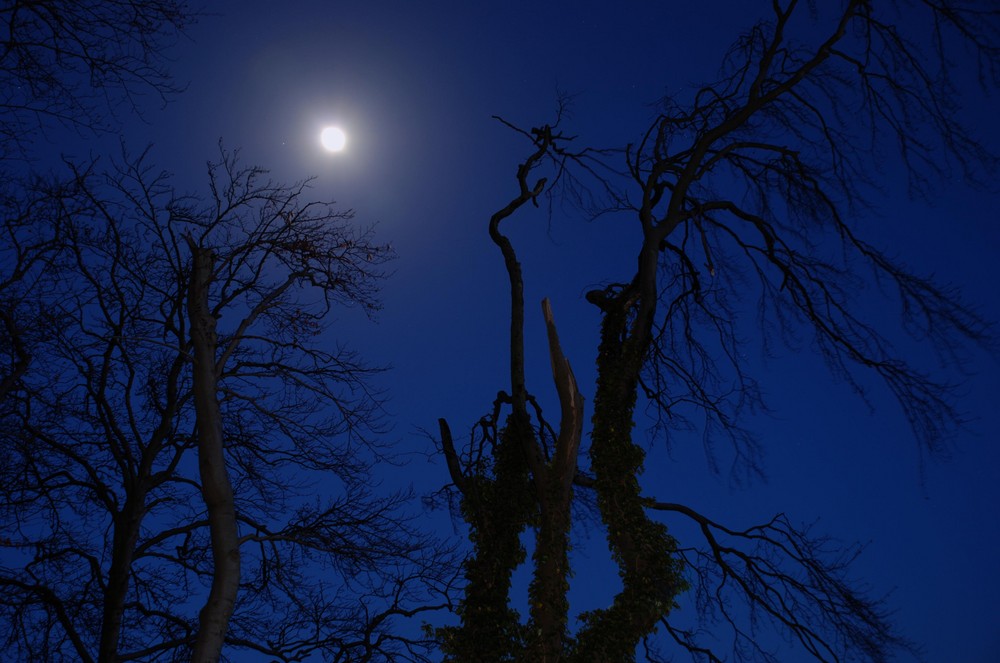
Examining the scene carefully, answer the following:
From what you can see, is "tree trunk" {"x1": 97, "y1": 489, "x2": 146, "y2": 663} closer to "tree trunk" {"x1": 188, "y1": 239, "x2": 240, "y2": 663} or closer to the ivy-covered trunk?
"tree trunk" {"x1": 188, "y1": 239, "x2": 240, "y2": 663}

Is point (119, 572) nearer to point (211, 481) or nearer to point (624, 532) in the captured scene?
point (211, 481)

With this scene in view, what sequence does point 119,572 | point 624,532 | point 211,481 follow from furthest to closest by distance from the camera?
point 119,572
point 624,532
point 211,481

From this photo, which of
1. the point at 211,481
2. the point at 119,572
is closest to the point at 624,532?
the point at 211,481

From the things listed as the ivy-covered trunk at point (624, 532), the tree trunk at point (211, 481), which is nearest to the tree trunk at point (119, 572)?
the tree trunk at point (211, 481)

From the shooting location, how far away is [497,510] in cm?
774

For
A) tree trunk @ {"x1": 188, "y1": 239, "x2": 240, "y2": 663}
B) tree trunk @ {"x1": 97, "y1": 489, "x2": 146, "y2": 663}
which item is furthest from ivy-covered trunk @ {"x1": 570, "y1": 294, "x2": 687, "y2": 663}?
tree trunk @ {"x1": 97, "y1": 489, "x2": 146, "y2": 663}

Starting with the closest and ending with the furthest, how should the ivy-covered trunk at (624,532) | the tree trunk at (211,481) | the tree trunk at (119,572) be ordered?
the tree trunk at (211,481) → the ivy-covered trunk at (624,532) → the tree trunk at (119,572)

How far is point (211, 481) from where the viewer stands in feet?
21.4

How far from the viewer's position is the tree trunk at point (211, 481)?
6.14 m

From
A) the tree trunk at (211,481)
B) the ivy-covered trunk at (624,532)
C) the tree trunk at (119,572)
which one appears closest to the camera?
the tree trunk at (211,481)

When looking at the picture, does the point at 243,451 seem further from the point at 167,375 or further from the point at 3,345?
the point at 3,345

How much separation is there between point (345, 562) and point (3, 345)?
4.04 metres

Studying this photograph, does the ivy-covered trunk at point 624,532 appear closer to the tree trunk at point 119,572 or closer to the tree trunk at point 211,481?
the tree trunk at point 211,481

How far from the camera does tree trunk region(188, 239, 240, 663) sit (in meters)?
6.14
